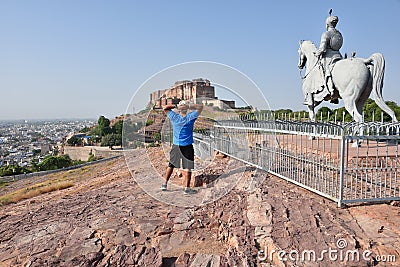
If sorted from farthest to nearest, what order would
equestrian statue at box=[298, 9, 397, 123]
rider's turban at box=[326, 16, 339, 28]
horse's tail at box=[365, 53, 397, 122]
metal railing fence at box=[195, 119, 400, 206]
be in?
rider's turban at box=[326, 16, 339, 28]
equestrian statue at box=[298, 9, 397, 123]
horse's tail at box=[365, 53, 397, 122]
metal railing fence at box=[195, 119, 400, 206]

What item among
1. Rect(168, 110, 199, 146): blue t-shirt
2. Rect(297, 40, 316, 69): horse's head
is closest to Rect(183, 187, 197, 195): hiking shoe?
Rect(168, 110, 199, 146): blue t-shirt

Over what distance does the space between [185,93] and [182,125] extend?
60cm

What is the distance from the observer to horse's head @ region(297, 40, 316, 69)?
9692 mm

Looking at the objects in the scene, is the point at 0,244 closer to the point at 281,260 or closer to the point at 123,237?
the point at 123,237

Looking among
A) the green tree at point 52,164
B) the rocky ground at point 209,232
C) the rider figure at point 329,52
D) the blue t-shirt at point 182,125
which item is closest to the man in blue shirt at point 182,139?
the blue t-shirt at point 182,125

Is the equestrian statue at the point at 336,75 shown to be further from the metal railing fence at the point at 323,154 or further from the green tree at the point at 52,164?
the green tree at the point at 52,164

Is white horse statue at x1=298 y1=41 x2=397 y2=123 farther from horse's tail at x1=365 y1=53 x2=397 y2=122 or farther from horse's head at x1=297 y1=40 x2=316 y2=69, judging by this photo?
horse's head at x1=297 y1=40 x2=316 y2=69

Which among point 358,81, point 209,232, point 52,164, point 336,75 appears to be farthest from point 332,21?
point 52,164

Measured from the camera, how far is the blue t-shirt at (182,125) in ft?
16.6

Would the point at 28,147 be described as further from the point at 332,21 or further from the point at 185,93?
the point at 185,93

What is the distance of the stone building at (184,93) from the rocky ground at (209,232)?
1.67m

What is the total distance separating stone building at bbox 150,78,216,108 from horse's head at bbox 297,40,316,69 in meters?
5.94

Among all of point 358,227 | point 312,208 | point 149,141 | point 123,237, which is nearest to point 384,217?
point 358,227

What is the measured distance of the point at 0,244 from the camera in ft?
12.3
